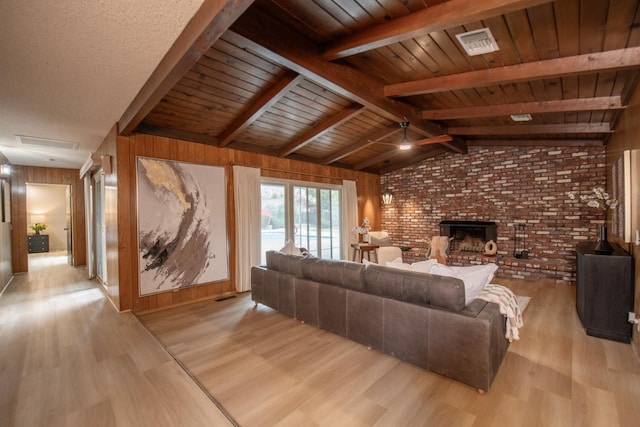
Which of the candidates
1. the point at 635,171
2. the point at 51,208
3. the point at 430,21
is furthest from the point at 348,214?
the point at 51,208

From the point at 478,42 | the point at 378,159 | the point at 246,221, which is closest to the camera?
the point at 478,42

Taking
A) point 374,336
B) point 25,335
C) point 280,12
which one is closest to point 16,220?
point 25,335

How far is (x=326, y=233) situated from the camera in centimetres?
685

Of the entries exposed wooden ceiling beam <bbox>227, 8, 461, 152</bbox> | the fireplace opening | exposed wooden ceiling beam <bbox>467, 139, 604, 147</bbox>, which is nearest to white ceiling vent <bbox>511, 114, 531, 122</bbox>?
exposed wooden ceiling beam <bbox>467, 139, 604, 147</bbox>

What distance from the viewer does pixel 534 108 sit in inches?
145

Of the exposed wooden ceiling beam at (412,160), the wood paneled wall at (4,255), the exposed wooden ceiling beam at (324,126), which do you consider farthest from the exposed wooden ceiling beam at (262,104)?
the exposed wooden ceiling beam at (412,160)

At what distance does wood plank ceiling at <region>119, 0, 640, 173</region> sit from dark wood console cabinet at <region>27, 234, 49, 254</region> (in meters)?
9.08

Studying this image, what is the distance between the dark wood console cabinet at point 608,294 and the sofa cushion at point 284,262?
3195 mm

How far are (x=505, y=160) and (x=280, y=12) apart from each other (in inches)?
223

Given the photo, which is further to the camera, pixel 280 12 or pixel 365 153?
pixel 365 153

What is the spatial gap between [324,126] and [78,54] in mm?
3108

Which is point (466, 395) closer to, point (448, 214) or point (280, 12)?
point (280, 12)

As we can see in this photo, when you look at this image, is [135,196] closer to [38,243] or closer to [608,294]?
[608,294]

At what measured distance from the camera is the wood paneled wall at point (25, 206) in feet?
20.4
